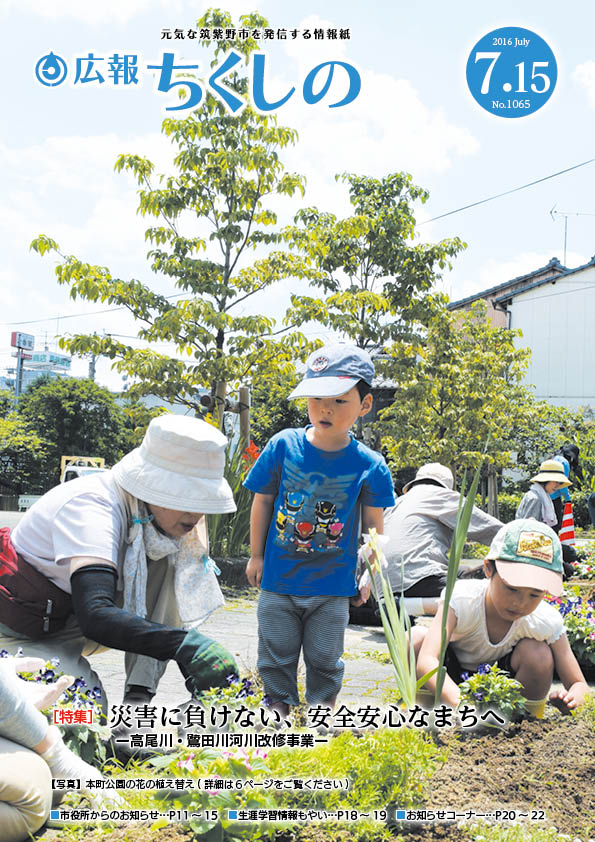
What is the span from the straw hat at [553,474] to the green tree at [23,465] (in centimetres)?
2400

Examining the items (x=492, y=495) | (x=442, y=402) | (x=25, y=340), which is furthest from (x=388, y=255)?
(x=25, y=340)

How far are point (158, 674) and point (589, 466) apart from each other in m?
20.5

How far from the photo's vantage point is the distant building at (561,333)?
93.2ft

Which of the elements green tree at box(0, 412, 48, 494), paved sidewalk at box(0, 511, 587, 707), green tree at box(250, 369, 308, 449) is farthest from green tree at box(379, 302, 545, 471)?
green tree at box(0, 412, 48, 494)

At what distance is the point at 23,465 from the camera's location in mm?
31344

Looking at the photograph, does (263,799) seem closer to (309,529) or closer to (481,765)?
(481,765)

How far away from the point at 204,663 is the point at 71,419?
31.1 meters

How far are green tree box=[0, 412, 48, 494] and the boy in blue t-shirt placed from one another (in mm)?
28206

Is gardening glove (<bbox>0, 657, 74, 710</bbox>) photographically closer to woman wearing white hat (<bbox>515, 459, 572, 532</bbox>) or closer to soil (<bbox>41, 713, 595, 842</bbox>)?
soil (<bbox>41, 713, 595, 842</bbox>)

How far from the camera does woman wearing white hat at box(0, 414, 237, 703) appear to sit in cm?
245

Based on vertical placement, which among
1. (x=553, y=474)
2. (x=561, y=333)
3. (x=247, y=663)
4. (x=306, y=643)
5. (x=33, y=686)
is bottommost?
(x=247, y=663)

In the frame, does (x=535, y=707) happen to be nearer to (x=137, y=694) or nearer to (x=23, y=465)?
(x=137, y=694)

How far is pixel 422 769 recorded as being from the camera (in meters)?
2.01

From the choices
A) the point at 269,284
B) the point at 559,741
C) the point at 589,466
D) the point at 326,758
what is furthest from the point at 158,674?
the point at 589,466
